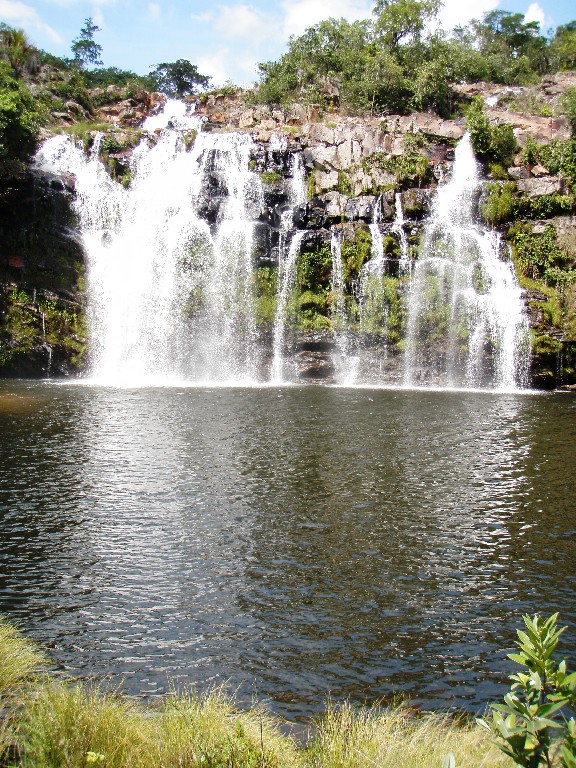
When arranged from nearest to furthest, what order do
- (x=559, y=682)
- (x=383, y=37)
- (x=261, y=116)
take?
1. (x=559, y=682)
2. (x=261, y=116)
3. (x=383, y=37)

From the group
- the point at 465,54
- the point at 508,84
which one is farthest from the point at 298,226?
the point at 508,84

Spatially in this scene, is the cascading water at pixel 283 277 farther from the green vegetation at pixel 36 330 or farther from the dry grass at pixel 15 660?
the dry grass at pixel 15 660

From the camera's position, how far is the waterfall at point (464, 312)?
102 ft

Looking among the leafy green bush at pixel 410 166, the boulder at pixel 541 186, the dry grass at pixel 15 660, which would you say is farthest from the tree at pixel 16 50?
the dry grass at pixel 15 660

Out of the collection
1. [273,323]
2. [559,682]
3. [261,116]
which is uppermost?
[261,116]

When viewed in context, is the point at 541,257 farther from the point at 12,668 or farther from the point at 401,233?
the point at 12,668

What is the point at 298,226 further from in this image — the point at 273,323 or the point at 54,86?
the point at 54,86

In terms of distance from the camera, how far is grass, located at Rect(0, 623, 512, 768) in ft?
15.1

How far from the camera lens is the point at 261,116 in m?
46.2

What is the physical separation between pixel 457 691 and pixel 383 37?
189ft

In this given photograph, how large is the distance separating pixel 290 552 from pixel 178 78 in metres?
74.1

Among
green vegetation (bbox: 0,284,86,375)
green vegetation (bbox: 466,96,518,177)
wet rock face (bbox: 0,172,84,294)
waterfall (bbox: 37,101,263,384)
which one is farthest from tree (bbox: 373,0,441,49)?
green vegetation (bbox: 0,284,86,375)

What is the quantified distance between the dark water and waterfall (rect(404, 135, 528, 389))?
40.4ft

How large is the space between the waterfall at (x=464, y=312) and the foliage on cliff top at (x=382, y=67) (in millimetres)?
18731
